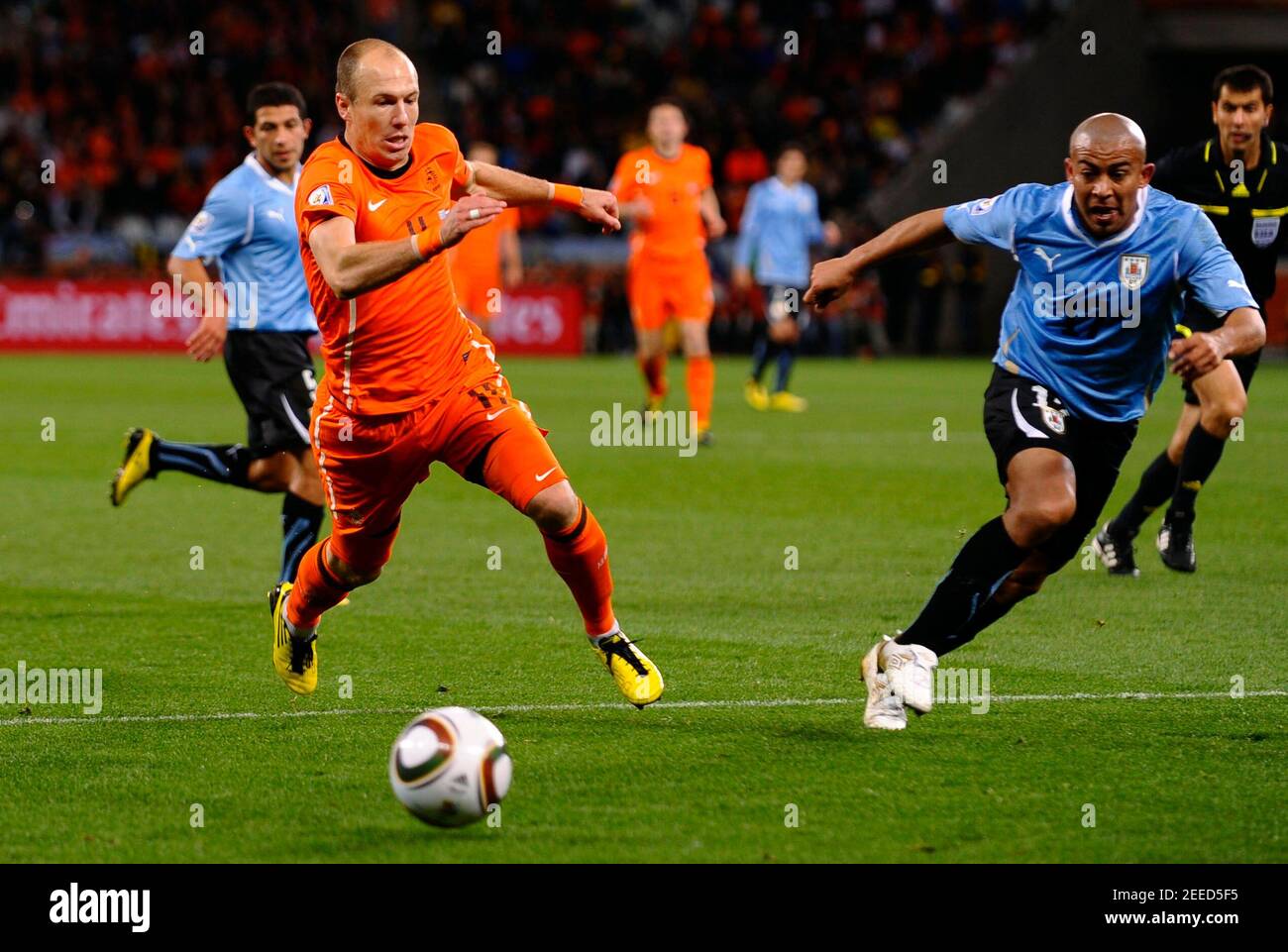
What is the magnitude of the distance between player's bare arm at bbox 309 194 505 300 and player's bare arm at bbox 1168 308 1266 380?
1.93m

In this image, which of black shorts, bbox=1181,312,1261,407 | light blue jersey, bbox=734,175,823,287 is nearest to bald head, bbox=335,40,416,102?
black shorts, bbox=1181,312,1261,407

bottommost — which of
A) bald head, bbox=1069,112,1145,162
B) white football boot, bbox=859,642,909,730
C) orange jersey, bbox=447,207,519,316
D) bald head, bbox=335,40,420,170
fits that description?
white football boot, bbox=859,642,909,730

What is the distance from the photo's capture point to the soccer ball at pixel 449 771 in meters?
4.73

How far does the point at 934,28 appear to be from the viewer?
111ft

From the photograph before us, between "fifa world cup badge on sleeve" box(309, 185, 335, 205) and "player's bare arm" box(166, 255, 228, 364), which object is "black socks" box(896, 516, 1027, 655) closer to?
"fifa world cup badge on sleeve" box(309, 185, 335, 205)

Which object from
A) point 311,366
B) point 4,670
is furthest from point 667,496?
point 4,670

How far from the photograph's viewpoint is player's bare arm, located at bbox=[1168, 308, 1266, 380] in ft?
17.4

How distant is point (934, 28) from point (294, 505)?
90.4 feet

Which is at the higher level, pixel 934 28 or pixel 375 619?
pixel 934 28

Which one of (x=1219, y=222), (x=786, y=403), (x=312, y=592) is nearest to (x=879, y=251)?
(x=312, y=592)

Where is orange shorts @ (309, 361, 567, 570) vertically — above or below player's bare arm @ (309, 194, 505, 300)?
below

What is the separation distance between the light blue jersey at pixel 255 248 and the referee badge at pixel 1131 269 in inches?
154

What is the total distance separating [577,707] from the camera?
632cm

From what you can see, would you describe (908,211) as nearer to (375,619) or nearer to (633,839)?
(375,619)
